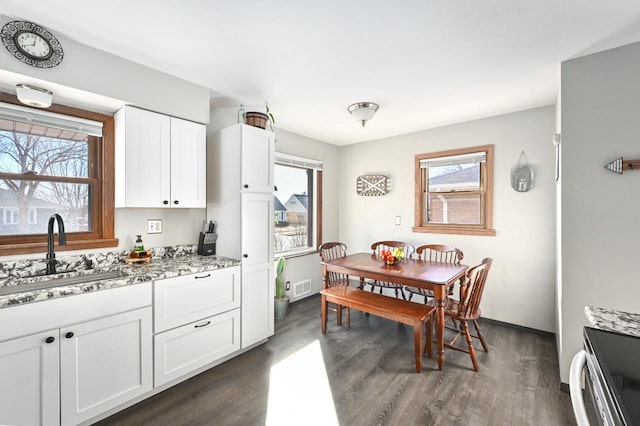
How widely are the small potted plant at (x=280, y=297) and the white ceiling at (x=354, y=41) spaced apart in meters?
2.01

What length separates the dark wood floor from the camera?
1800mm

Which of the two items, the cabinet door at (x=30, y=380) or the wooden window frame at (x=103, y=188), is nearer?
the cabinet door at (x=30, y=380)

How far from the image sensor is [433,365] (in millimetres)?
2406

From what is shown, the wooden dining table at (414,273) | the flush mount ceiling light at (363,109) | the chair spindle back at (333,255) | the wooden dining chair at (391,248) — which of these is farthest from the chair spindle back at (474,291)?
the flush mount ceiling light at (363,109)

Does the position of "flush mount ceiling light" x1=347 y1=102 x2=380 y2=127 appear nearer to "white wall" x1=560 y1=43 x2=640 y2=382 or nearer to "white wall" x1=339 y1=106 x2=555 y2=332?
"white wall" x1=339 y1=106 x2=555 y2=332

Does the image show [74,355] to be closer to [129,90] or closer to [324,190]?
[129,90]

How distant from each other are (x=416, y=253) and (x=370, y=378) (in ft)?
6.07

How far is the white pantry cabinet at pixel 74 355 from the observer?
1.43 metres

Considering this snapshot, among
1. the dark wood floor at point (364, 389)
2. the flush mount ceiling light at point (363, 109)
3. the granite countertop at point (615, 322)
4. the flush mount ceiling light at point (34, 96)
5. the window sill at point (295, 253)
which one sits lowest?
the dark wood floor at point (364, 389)

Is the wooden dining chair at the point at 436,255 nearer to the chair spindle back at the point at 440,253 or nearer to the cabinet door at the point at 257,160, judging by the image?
the chair spindle back at the point at 440,253

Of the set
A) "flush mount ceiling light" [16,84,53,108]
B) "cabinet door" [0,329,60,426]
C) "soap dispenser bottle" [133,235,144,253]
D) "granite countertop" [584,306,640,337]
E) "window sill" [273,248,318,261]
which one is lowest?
"cabinet door" [0,329,60,426]

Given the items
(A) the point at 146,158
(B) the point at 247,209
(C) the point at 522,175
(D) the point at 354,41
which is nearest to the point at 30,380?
(A) the point at 146,158

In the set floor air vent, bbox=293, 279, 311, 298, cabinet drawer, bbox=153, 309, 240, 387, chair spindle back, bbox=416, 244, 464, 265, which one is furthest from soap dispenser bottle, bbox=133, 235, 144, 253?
chair spindle back, bbox=416, 244, 464, 265

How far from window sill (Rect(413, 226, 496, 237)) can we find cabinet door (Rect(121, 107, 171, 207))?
3.06 meters
